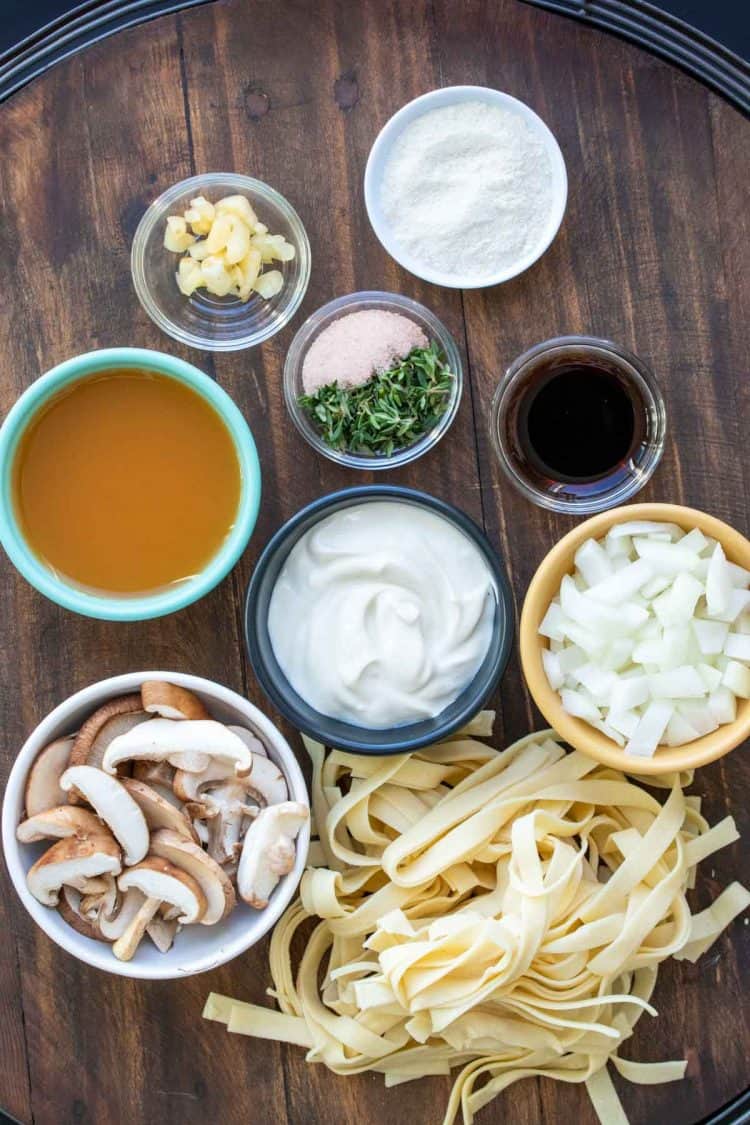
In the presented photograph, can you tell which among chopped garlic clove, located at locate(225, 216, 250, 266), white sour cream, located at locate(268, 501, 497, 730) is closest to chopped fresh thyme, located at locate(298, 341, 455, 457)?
white sour cream, located at locate(268, 501, 497, 730)

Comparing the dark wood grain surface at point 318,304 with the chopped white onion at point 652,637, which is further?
the dark wood grain surface at point 318,304

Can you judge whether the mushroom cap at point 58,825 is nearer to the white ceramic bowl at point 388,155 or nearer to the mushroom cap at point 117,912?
the mushroom cap at point 117,912

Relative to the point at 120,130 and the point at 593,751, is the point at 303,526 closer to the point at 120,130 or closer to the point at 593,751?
the point at 593,751

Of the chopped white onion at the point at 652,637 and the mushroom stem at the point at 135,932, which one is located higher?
the chopped white onion at the point at 652,637

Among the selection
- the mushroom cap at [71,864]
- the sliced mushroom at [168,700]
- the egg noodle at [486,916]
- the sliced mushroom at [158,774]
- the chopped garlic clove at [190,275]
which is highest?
the chopped garlic clove at [190,275]

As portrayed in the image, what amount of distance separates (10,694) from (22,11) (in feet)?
3.94

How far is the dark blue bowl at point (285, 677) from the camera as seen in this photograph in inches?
62.4

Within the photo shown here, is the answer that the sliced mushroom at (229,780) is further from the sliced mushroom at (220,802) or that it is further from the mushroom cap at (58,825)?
the mushroom cap at (58,825)

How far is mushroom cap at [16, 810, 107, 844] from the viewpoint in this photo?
1517 mm

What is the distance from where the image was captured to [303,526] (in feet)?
5.26

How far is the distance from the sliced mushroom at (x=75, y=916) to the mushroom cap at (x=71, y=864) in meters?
0.04

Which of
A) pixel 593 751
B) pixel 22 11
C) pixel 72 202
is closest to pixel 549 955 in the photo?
pixel 593 751

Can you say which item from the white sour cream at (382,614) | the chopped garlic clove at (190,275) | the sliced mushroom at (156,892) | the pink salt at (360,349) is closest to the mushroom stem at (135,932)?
the sliced mushroom at (156,892)

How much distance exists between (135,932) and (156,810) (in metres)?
0.15
